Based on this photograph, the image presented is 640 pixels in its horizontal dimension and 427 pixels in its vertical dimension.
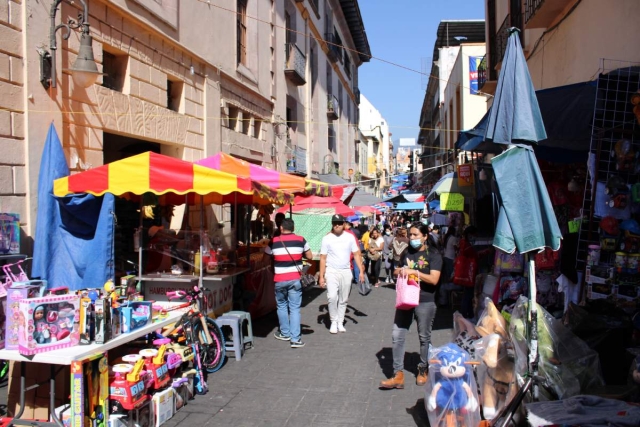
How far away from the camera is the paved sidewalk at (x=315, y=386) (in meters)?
5.03

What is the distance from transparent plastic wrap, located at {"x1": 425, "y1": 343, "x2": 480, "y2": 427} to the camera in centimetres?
415

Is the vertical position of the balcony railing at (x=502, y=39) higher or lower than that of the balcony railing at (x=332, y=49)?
lower

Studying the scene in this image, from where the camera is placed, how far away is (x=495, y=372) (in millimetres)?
4492

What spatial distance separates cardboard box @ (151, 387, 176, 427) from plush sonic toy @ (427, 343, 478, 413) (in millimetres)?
2481

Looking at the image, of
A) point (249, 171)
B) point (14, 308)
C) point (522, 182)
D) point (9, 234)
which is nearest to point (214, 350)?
point (14, 308)

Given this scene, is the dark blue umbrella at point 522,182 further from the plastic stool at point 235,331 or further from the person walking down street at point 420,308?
the plastic stool at point 235,331

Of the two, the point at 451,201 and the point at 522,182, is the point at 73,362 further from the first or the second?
the point at 451,201

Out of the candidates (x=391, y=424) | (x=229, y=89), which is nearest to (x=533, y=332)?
(x=391, y=424)

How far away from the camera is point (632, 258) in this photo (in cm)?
530

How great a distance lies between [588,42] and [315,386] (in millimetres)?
6108

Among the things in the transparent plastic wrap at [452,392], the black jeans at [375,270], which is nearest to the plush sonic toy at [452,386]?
the transparent plastic wrap at [452,392]

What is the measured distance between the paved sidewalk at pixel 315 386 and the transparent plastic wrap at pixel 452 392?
700mm

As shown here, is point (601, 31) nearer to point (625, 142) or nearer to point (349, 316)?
point (625, 142)

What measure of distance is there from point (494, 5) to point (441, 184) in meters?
6.06
